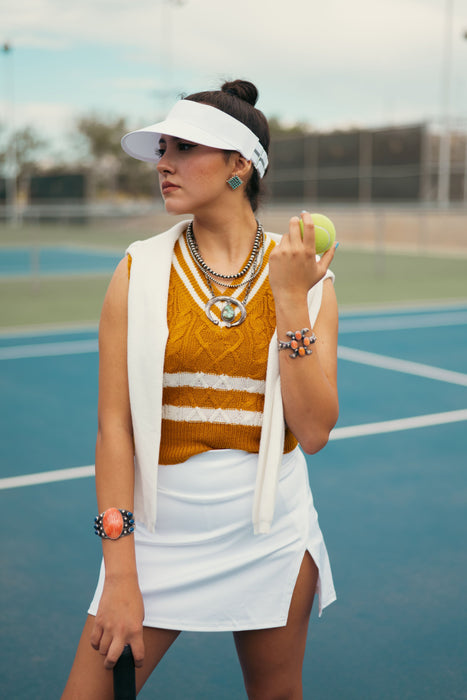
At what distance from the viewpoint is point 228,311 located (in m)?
1.92

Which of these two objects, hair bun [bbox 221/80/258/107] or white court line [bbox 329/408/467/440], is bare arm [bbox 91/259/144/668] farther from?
white court line [bbox 329/408/467/440]

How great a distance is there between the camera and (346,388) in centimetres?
755

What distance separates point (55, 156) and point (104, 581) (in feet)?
214

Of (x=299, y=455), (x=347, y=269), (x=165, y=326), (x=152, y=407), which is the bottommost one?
(x=347, y=269)

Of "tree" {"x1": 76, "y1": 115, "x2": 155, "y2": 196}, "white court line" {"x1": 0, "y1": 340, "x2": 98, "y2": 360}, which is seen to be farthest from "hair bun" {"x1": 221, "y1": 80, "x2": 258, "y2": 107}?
"tree" {"x1": 76, "y1": 115, "x2": 155, "y2": 196}

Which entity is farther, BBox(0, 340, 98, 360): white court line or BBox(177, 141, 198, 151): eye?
BBox(0, 340, 98, 360): white court line

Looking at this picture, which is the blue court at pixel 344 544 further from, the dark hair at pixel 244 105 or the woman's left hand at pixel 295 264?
the dark hair at pixel 244 105

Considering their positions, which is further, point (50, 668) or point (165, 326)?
point (50, 668)

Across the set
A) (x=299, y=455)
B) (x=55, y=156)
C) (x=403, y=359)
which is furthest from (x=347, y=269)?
(x=55, y=156)

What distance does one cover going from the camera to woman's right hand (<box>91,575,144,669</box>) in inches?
69.6

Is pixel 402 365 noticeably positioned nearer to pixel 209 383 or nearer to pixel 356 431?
pixel 356 431

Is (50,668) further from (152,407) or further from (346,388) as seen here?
(346,388)

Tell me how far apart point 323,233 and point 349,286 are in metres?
13.6

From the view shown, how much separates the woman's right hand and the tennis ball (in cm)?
86
